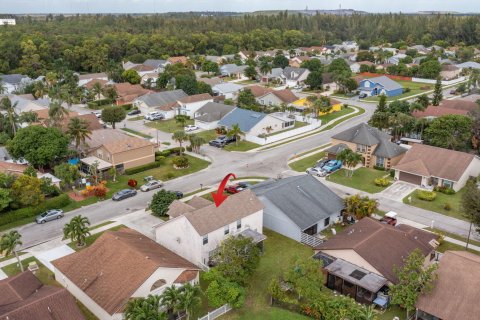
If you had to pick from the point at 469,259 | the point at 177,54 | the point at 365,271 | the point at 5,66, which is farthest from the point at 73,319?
the point at 177,54

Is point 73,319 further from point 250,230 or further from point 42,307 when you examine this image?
point 250,230

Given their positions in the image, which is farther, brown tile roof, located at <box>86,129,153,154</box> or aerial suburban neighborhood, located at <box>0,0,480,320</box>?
brown tile roof, located at <box>86,129,153,154</box>

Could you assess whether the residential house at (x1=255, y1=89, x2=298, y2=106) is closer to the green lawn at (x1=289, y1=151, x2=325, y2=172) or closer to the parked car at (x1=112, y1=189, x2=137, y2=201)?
the green lawn at (x1=289, y1=151, x2=325, y2=172)

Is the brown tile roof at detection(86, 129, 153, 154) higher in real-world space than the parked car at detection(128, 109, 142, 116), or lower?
higher

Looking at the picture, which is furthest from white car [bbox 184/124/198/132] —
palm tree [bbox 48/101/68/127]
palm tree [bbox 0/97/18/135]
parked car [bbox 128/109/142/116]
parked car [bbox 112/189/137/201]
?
parked car [bbox 112/189/137/201]

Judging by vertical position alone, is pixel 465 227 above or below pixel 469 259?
below

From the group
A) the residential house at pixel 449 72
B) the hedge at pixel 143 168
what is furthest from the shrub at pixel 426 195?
the residential house at pixel 449 72

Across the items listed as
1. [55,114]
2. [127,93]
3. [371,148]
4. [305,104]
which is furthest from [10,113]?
[305,104]
